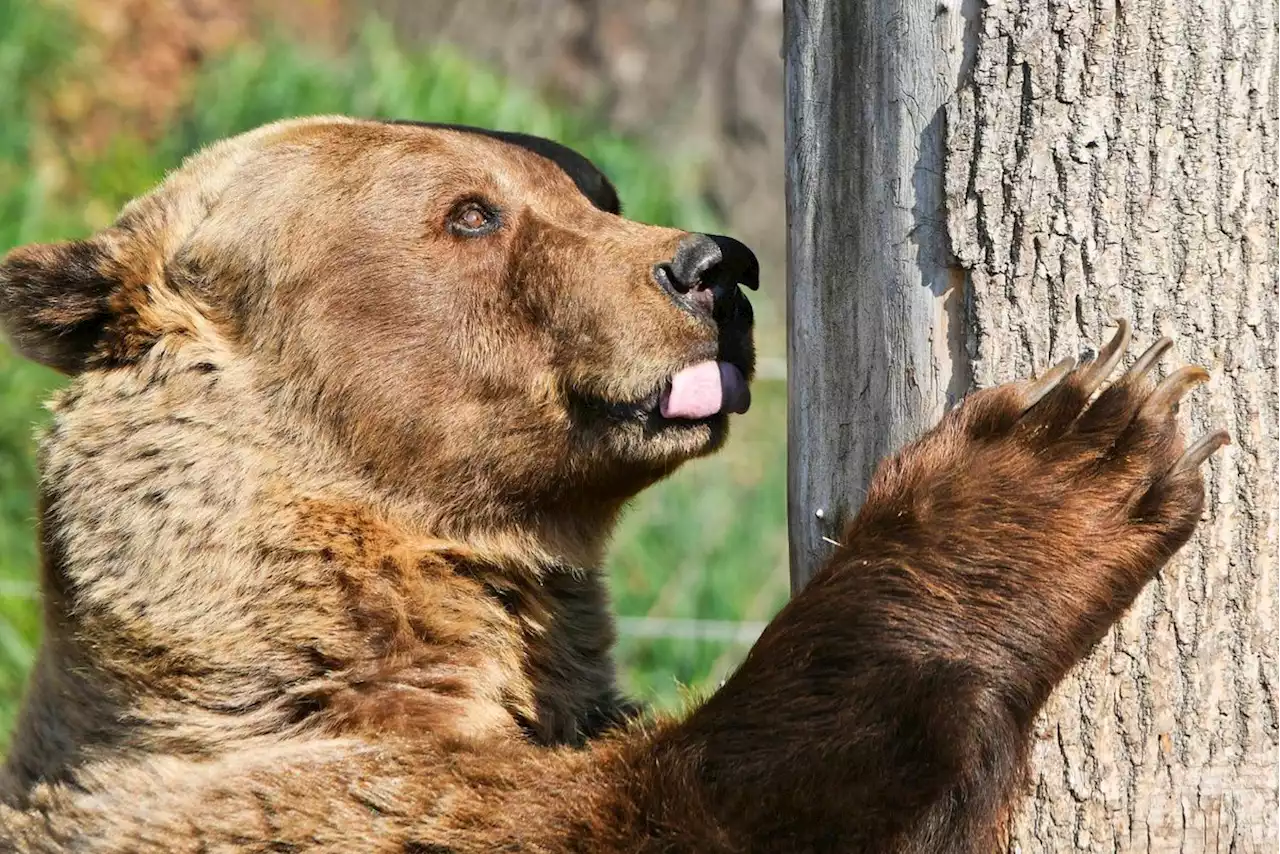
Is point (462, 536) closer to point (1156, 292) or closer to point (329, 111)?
point (1156, 292)

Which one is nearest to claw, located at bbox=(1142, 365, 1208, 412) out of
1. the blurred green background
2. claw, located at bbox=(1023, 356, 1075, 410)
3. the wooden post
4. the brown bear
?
the brown bear

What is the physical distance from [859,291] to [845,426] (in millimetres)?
259

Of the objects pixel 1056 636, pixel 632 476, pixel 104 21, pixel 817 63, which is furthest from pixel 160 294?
pixel 104 21

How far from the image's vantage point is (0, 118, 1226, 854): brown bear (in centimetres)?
260

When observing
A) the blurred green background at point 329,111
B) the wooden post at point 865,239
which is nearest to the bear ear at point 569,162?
the wooden post at point 865,239

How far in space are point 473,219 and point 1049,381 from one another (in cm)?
136

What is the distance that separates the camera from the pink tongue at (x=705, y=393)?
3.16 metres

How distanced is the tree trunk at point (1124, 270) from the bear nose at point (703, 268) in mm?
470

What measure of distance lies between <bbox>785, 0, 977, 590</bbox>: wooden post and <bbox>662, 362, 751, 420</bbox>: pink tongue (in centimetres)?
22

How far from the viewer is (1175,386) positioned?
2559mm

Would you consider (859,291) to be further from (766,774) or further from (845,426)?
(766,774)

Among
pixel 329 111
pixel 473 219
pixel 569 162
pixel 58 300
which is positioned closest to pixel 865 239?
pixel 473 219

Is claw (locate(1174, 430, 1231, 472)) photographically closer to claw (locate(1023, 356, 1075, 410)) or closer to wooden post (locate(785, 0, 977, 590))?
claw (locate(1023, 356, 1075, 410))

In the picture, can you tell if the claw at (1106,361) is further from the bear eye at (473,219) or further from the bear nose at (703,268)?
the bear eye at (473,219)
